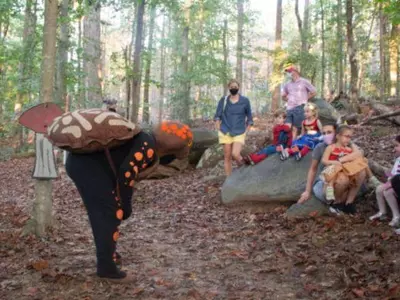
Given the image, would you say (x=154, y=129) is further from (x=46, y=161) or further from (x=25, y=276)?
(x=46, y=161)

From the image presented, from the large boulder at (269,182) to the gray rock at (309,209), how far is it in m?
0.46

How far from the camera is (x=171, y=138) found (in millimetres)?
3965

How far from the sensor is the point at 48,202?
6.04 meters

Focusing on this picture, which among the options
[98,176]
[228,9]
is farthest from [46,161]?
[228,9]

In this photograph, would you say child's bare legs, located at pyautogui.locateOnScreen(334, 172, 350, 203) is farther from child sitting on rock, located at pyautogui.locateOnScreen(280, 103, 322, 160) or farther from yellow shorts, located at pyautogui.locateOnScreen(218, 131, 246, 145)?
yellow shorts, located at pyautogui.locateOnScreen(218, 131, 246, 145)

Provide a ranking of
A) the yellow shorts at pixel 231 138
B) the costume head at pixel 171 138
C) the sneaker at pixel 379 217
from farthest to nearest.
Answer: the yellow shorts at pixel 231 138
the sneaker at pixel 379 217
the costume head at pixel 171 138

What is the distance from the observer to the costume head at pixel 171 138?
13.0 ft

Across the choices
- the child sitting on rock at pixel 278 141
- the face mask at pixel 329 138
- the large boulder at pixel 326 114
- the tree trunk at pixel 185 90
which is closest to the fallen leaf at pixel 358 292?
the face mask at pixel 329 138

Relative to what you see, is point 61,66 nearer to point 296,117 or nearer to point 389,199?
point 296,117

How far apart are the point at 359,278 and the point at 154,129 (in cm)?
245

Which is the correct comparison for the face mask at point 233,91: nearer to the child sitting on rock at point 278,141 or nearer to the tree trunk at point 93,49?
the child sitting on rock at point 278,141

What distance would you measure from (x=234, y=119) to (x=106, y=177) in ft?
16.0

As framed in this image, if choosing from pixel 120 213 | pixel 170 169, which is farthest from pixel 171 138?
pixel 170 169

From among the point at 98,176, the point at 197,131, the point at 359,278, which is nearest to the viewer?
the point at 98,176
